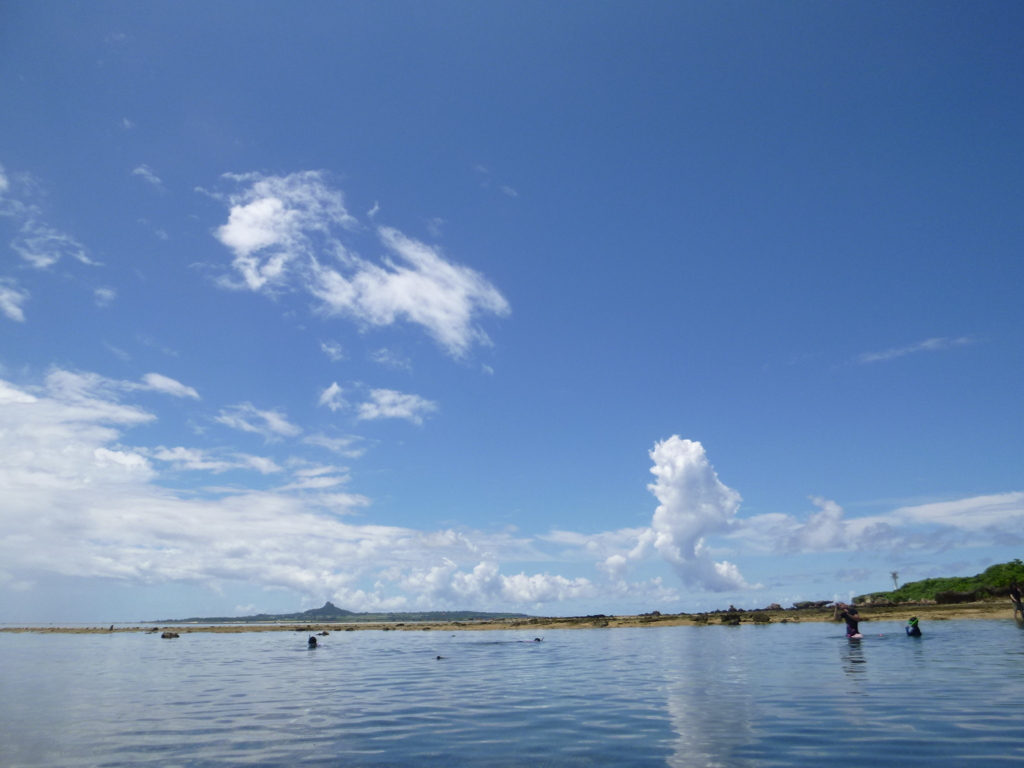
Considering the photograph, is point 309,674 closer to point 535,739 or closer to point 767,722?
point 535,739

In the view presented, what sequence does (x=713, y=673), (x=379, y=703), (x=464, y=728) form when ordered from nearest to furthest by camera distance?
(x=464, y=728), (x=379, y=703), (x=713, y=673)

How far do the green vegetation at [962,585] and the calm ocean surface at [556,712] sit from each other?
2879 inches

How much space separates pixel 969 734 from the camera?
18344mm

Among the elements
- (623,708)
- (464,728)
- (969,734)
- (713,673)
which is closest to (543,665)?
(713,673)

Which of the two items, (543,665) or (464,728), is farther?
(543,665)

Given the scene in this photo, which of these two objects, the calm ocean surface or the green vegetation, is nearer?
the calm ocean surface

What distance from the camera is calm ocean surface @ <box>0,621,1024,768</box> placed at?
17875 mm

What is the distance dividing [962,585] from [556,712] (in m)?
129

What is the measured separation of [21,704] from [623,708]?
31.1 metres

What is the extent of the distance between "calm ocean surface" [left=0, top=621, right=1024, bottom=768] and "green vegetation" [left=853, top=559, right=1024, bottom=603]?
240 ft

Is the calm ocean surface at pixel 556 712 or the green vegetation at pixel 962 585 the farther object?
the green vegetation at pixel 962 585

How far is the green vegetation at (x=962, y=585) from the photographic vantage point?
10042 centimetres

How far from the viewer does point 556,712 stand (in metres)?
25.6

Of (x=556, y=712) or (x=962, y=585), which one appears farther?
(x=962, y=585)
